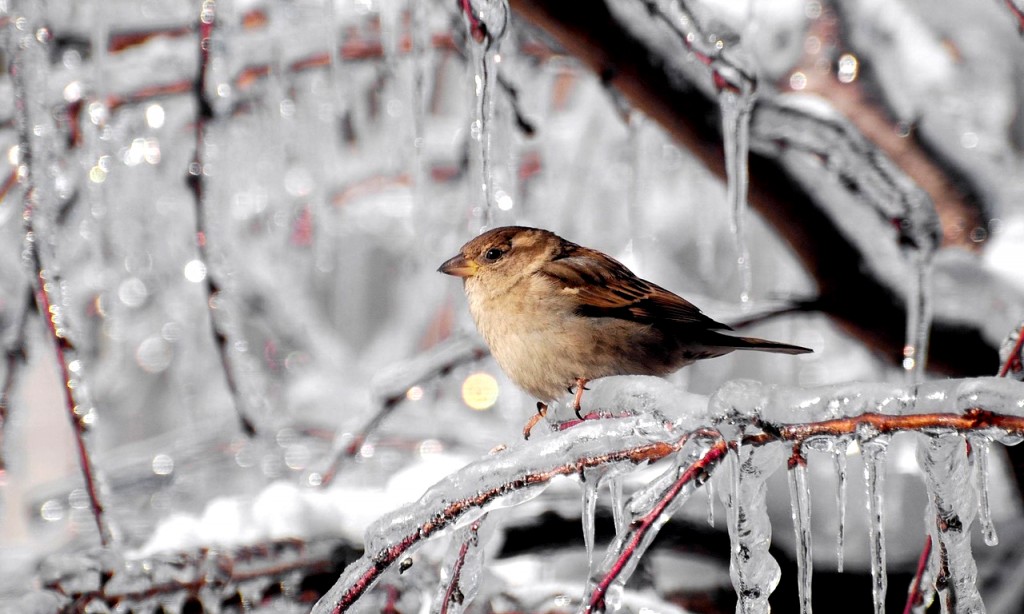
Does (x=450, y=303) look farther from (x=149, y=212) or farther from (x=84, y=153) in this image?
(x=84, y=153)

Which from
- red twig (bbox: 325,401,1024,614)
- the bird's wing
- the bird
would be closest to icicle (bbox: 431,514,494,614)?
red twig (bbox: 325,401,1024,614)

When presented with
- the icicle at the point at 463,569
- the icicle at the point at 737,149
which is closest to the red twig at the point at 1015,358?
the icicle at the point at 463,569

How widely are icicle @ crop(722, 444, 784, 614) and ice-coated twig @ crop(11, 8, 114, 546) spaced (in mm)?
1082

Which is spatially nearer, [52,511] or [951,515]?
[951,515]

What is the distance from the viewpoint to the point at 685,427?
3.55ft

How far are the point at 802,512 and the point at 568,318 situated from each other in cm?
86

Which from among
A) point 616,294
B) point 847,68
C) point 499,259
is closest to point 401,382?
point 499,259

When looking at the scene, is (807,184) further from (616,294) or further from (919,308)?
(616,294)

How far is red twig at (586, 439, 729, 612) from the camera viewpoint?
3.43ft

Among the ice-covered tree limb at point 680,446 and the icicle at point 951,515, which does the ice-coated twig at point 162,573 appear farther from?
the icicle at point 951,515

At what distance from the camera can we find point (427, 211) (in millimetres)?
3184

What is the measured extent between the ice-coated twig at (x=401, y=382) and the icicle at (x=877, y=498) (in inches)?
67.3

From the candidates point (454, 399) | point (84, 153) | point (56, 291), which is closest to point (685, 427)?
point (56, 291)

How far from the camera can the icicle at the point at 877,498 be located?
1.06m
